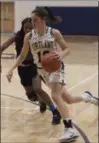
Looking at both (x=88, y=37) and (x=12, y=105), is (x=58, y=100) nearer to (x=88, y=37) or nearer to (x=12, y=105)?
(x=12, y=105)

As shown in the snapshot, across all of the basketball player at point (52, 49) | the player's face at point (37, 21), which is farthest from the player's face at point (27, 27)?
the player's face at point (37, 21)

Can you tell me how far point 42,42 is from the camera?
550 cm

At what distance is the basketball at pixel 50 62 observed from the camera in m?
5.21

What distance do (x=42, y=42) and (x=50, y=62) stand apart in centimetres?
41

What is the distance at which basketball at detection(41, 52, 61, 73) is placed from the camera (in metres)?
5.21

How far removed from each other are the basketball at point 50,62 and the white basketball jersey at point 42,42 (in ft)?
0.53

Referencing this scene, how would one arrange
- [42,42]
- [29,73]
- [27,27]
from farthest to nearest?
[29,73] → [27,27] → [42,42]

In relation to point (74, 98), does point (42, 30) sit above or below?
above

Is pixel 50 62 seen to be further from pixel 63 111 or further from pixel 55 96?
pixel 63 111

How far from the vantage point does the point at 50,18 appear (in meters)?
5.53

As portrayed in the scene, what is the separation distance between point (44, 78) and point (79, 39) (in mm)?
11654

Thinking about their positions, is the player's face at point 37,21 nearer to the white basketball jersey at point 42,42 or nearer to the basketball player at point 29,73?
the white basketball jersey at point 42,42

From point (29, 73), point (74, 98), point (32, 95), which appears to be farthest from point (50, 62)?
point (32, 95)

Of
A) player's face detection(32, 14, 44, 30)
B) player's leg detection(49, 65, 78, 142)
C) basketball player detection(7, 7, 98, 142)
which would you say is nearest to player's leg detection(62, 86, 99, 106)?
basketball player detection(7, 7, 98, 142)
